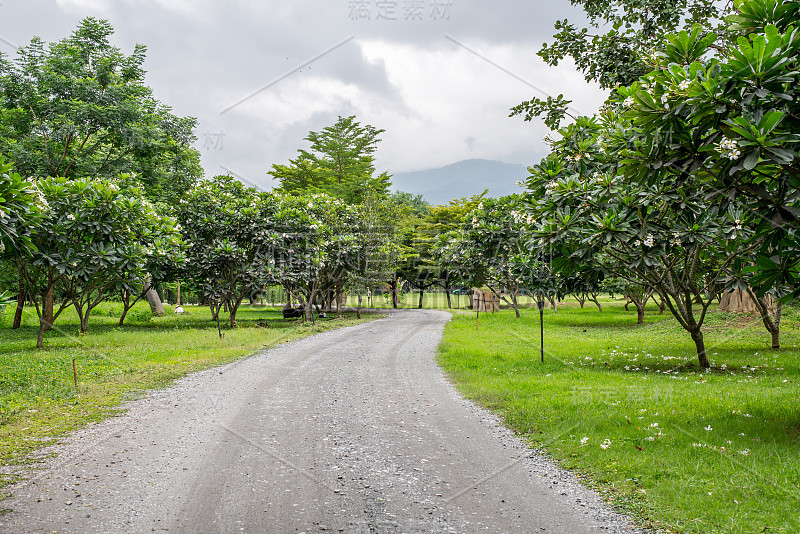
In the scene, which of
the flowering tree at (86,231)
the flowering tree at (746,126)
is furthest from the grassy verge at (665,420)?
the flowering tree at (86,231)

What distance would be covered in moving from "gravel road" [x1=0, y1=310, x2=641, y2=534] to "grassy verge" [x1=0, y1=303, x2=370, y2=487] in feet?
1.91

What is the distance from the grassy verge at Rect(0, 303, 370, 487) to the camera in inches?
265

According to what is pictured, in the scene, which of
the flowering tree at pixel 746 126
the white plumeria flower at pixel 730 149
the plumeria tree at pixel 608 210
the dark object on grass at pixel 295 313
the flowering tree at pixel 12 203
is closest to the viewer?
the flowering tree at pixel 746 126

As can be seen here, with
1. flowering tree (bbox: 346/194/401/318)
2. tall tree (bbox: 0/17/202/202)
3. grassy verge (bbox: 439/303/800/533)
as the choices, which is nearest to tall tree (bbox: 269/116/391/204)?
flowering tree (bbox: 346/194/401/318)

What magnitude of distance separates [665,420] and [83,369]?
11032 mm

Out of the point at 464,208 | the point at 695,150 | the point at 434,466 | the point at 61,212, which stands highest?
the point at 464,208

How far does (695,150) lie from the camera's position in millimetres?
5359

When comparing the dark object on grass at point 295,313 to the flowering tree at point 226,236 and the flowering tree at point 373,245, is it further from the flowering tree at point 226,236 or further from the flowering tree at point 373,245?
the flowering tree at point 226,236

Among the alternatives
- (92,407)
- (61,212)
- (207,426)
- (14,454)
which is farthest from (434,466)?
(61,212)

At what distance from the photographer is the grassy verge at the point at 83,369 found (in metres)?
6.72

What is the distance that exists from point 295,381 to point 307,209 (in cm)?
1593

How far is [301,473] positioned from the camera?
503 centimetres

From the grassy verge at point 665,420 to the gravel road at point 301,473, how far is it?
1.46ft

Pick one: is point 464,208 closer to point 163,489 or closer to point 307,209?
point 307,209
